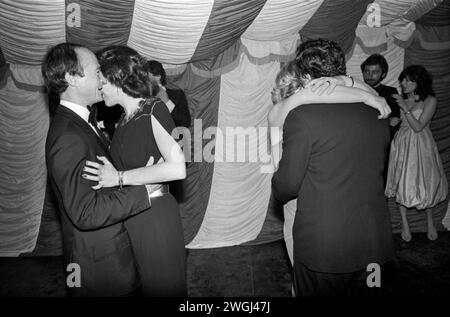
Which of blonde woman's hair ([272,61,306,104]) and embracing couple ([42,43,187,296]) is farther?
blonde woman's hair ([272,61,306,104])

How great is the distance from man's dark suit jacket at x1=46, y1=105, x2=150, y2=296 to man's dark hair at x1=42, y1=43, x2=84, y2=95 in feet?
0.31

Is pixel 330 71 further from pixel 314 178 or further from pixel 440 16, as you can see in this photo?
pixel 440 16

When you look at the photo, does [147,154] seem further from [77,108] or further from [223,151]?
[223,151]

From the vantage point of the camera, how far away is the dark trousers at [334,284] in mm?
1479

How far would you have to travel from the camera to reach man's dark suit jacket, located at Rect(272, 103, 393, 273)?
4.43 ft

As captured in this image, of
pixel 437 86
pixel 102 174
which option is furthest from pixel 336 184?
pixel 437 86

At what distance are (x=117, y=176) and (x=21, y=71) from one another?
95.5 inches

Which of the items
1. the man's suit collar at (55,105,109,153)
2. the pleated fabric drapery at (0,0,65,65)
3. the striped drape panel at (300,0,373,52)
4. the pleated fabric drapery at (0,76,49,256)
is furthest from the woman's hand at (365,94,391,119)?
the pleated fabric drapery at (0,76,49,256)

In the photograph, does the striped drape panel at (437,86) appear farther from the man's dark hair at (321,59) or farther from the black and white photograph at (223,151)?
the man's dark hair at (321,59)

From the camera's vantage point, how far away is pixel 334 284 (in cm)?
148

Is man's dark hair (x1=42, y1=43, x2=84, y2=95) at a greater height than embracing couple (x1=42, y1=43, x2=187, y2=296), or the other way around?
man's dark hair (x1=42, y1=43, x2=84, y2=95)

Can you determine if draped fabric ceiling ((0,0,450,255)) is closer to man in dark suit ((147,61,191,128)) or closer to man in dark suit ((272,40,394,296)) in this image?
man in dark suit ((147,61,191,128))

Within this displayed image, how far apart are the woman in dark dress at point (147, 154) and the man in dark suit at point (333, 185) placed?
0.49 metres

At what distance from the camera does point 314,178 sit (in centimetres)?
141
